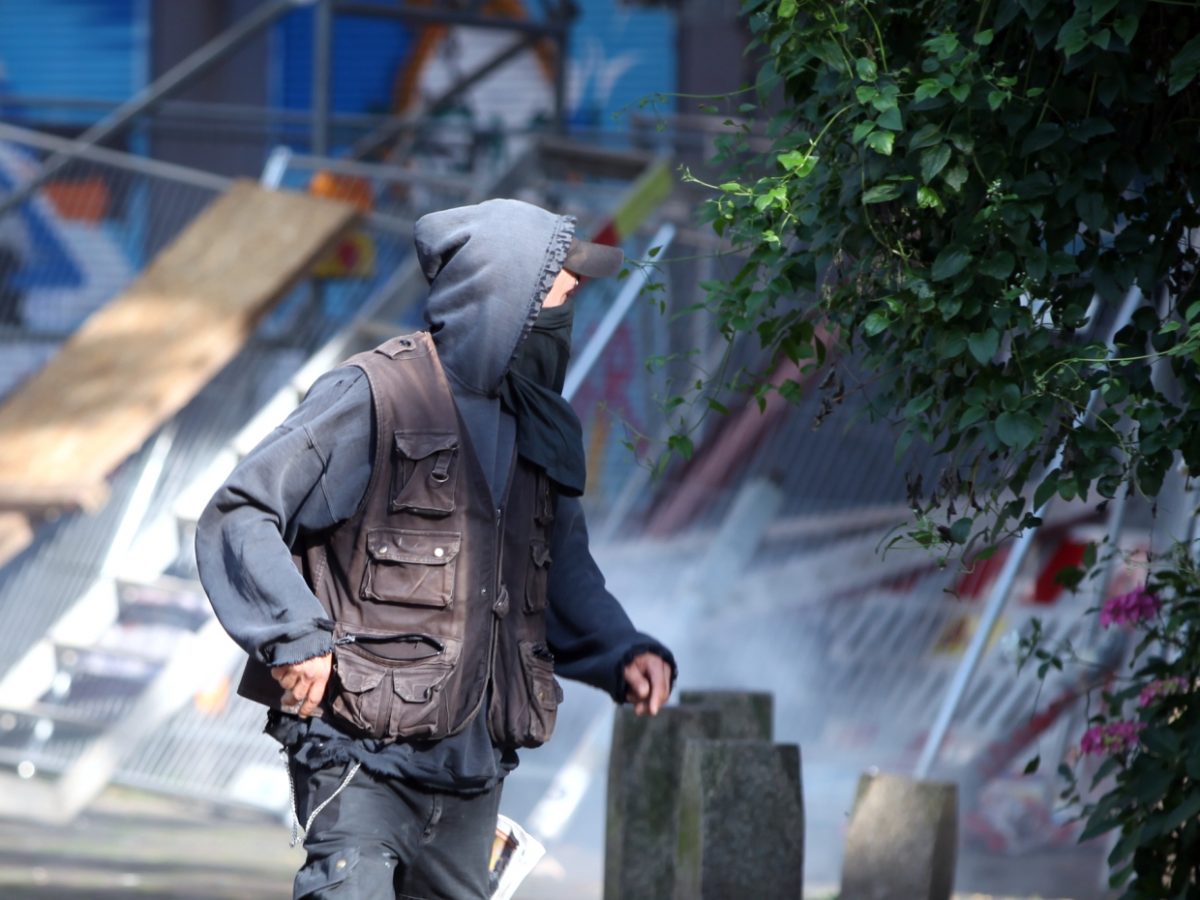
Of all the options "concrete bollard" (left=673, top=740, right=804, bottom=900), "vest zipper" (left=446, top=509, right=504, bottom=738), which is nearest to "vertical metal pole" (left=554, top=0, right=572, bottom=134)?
"concrete bollard" (left=673, top=740, right=804, bottom=900)

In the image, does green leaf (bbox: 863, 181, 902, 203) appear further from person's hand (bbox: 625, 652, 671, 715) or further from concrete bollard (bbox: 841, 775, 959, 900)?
concrete bollard (bbox: 841, 775, 959, 900)

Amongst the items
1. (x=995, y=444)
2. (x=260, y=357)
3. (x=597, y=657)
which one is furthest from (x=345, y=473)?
(x=260, y=357)

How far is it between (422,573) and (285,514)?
0.27 metres

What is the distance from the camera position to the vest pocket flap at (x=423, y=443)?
356 centimetres

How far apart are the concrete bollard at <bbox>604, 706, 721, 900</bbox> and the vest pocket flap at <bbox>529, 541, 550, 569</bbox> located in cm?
189

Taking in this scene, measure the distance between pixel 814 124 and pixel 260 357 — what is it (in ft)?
20.6

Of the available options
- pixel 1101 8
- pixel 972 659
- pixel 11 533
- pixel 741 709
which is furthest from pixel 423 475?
pixel 11 533

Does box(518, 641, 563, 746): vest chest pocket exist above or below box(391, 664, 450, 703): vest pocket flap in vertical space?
below

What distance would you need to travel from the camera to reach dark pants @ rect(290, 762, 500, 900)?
3.42 m

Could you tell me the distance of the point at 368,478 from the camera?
359cm

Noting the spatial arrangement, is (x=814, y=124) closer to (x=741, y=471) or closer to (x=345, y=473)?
(x=345, y=473)

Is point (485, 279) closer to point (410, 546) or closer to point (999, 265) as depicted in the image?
point (410, 546)

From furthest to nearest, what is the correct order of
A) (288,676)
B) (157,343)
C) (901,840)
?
(157,343)
(901,840)
(288,676)

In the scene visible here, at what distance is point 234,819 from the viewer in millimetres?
8852
